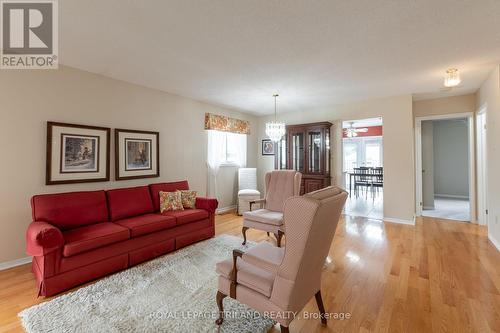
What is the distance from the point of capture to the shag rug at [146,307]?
1.75 m

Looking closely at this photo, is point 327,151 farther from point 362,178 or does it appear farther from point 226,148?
point 362,178

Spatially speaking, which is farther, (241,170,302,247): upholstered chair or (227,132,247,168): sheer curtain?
(227,132,247,168): sheer curtain

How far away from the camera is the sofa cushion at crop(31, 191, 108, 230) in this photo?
2569mm

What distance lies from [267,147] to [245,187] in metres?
1.41

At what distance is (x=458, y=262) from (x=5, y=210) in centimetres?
545

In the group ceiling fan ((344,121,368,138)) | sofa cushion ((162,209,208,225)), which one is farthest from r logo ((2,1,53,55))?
ceiling fan ((344,121,368,138))

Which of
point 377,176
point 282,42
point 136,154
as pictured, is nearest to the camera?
point 282,42

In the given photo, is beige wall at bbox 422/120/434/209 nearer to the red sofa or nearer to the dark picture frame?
the dark picture frame

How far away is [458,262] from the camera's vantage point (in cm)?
282

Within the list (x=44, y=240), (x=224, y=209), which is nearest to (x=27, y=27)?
(x=44, y=240)

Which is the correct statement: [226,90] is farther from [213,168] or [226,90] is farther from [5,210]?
[5,210]

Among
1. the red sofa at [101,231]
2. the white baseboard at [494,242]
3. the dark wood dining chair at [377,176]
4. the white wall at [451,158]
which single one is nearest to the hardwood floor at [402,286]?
the white baseboard at [494,242]

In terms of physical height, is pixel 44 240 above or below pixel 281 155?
below

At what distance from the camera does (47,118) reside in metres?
2.96
